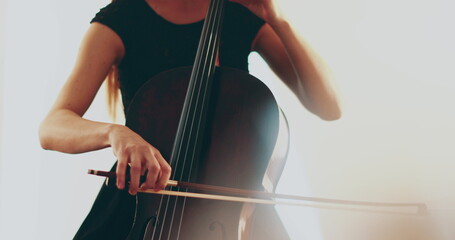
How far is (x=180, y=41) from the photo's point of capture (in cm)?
92

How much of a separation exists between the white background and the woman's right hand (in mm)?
972

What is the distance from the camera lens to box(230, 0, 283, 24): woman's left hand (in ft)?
2.95

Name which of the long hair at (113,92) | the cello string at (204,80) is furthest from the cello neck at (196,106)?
the long hair at (113,92)

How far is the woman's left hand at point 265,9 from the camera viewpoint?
2.95ft

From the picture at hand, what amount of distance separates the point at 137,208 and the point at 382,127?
0.98 m

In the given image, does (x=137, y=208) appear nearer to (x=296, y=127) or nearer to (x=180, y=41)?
(x=180, y=41)

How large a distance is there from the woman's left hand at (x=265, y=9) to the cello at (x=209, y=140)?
0.11 metres

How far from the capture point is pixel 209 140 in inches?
28.7

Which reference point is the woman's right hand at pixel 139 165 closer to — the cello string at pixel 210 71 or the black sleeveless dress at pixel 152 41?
the cello string at pixel 210 71

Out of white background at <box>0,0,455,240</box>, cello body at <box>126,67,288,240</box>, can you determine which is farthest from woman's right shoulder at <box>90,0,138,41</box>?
white background at <box>0,0,455,240</box>

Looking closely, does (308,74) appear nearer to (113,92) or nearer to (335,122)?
(113,92)

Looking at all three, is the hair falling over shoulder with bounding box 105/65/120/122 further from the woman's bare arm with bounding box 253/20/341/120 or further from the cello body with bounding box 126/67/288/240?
the woman's bare arm with bounding box 253/20/341/120

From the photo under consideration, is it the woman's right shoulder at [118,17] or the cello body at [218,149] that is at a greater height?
the woman's right shoulder at [118,17]

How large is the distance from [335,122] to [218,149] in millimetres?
837
